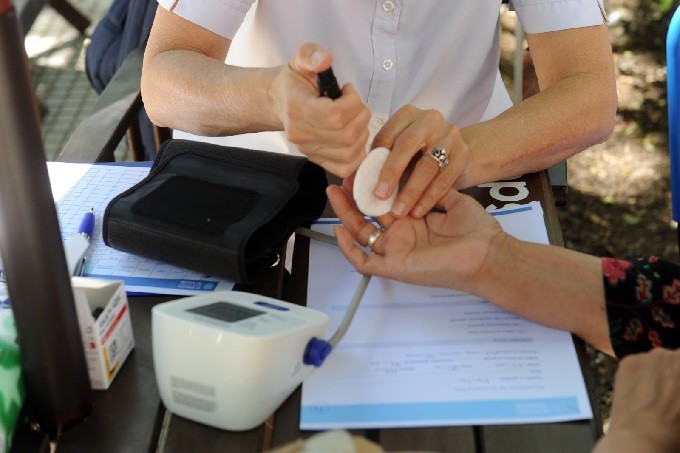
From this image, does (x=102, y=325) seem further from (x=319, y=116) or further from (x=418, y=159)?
(x=418, y=159)

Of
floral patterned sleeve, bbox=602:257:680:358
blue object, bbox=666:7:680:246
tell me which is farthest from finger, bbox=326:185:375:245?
blue object, bbox=666:7:680:246

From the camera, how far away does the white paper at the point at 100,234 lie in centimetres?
115

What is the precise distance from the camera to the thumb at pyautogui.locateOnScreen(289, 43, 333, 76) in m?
1.04

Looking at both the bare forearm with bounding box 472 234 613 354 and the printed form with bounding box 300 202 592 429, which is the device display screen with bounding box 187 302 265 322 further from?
the bare forearm with bounding box 472 234 613 354

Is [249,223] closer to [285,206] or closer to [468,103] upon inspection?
[285,206]

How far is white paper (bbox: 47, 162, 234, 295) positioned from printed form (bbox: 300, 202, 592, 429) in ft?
0.55

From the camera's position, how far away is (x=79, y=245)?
1139 millimetres

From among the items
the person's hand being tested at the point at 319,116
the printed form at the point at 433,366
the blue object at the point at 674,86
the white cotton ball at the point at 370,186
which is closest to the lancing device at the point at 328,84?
the person's hand being tested at the point at 319,116

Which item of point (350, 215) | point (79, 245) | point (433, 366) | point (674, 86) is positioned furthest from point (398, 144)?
point (674, 86)

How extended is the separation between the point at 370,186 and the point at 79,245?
385 mm

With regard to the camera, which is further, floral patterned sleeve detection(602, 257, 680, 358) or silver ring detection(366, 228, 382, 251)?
silver ring detection(366, 228, 382, 251)

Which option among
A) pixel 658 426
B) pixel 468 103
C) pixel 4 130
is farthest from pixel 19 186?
pixel 468 103

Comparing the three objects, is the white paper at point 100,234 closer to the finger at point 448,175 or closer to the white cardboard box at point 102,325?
the white cardboard box at point 102,325

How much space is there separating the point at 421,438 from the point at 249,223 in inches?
14.2
